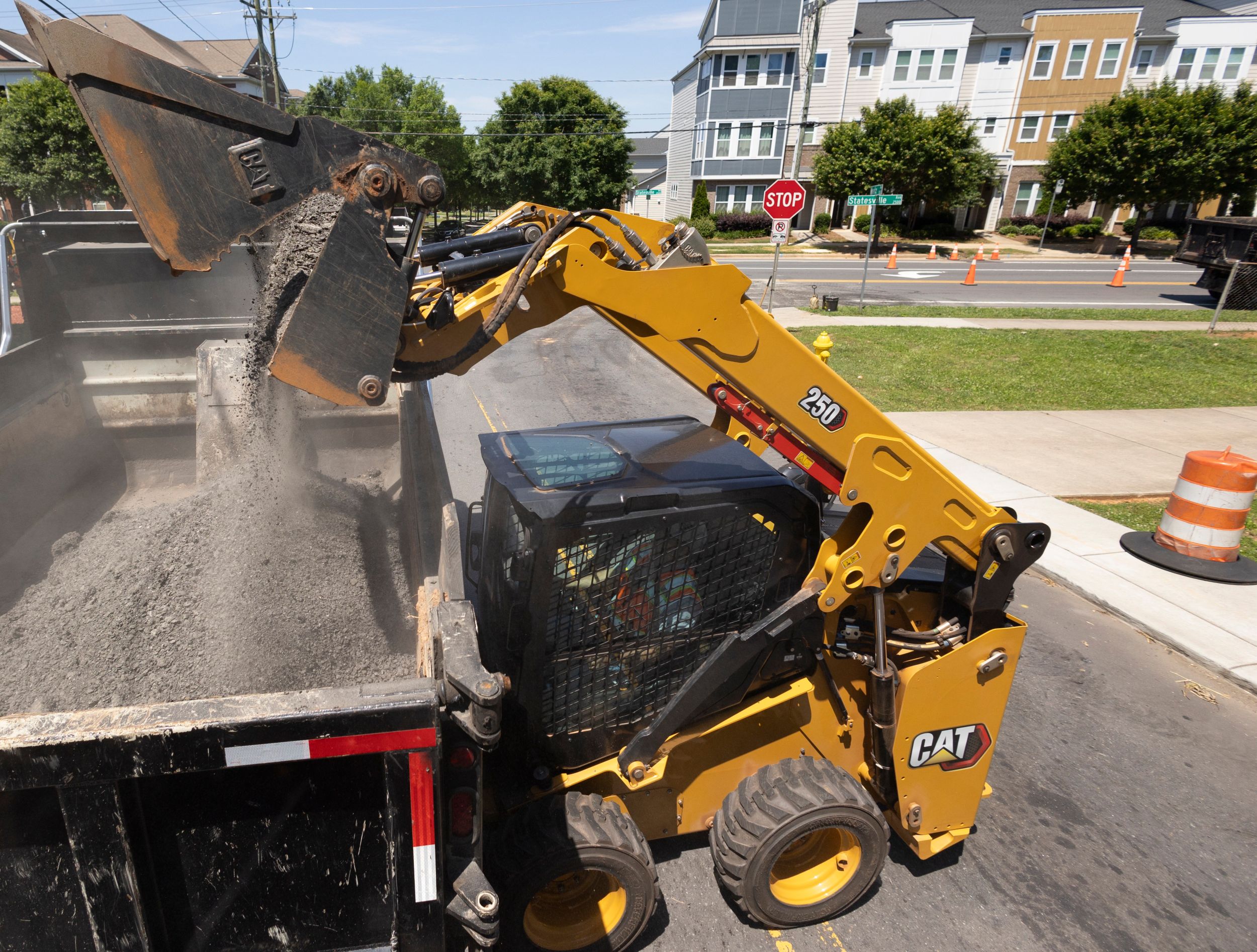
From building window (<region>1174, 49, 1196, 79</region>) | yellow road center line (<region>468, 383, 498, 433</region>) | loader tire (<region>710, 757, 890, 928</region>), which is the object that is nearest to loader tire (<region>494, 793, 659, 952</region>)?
loader tire (<region>710, 757, 890, 928</region>)

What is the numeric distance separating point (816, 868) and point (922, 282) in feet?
82.5

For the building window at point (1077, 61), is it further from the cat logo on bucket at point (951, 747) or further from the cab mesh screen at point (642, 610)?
the cab mesh screen at point (642, 610)

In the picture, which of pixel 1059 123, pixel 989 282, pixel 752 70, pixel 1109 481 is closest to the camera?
pixel 1109 481

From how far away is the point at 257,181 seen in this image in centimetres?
184

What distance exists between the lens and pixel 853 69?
43.1 metres

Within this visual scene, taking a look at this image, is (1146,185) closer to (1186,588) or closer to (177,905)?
(1186,588)

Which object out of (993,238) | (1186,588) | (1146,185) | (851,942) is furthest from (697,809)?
(993,238)

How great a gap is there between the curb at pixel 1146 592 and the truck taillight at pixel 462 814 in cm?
547

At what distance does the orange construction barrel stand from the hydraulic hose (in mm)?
6674

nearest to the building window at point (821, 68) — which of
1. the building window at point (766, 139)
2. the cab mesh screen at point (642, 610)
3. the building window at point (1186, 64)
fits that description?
the building window at point (766, 139)

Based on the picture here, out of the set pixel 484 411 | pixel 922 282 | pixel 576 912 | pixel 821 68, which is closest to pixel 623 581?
pixel 576 912

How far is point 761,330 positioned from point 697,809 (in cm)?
207

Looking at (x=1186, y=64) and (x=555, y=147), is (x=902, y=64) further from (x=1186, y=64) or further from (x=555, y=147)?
(x=555, y=147)

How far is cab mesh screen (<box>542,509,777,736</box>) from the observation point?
2.83m
